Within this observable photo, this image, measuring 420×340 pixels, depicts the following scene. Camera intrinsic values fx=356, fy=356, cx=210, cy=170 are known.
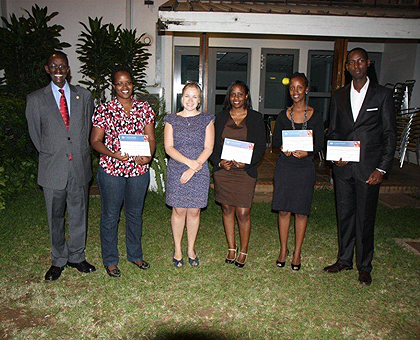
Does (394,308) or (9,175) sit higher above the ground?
(9,175)

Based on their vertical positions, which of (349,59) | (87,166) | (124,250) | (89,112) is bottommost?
(124,250)

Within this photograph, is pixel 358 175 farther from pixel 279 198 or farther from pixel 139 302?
pixel 139 302

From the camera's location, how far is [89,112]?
11.2ft

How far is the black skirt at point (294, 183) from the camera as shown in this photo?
354 centimetres

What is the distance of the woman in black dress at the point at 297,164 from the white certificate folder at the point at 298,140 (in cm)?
7

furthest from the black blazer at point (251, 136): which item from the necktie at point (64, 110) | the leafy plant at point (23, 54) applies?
the leafy plant at point (23, 54)

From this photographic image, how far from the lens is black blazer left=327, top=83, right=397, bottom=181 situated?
326cm

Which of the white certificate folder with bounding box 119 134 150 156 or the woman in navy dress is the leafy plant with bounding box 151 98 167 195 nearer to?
the woman in navy dress

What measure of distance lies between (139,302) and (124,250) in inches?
47.5

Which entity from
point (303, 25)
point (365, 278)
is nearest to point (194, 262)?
point (365, 278)

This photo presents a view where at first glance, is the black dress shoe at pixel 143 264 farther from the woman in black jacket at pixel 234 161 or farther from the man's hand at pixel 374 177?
the man's hand at pixel 374 177

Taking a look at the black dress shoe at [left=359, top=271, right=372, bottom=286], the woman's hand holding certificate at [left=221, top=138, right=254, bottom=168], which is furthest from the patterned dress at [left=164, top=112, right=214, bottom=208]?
the black dress shoe at [left=359, top=271, right=372, bottom=286]

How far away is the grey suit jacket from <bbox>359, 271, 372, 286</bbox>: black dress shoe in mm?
2919

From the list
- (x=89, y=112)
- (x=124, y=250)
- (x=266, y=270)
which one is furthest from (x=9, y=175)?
(x=266, y=270)
